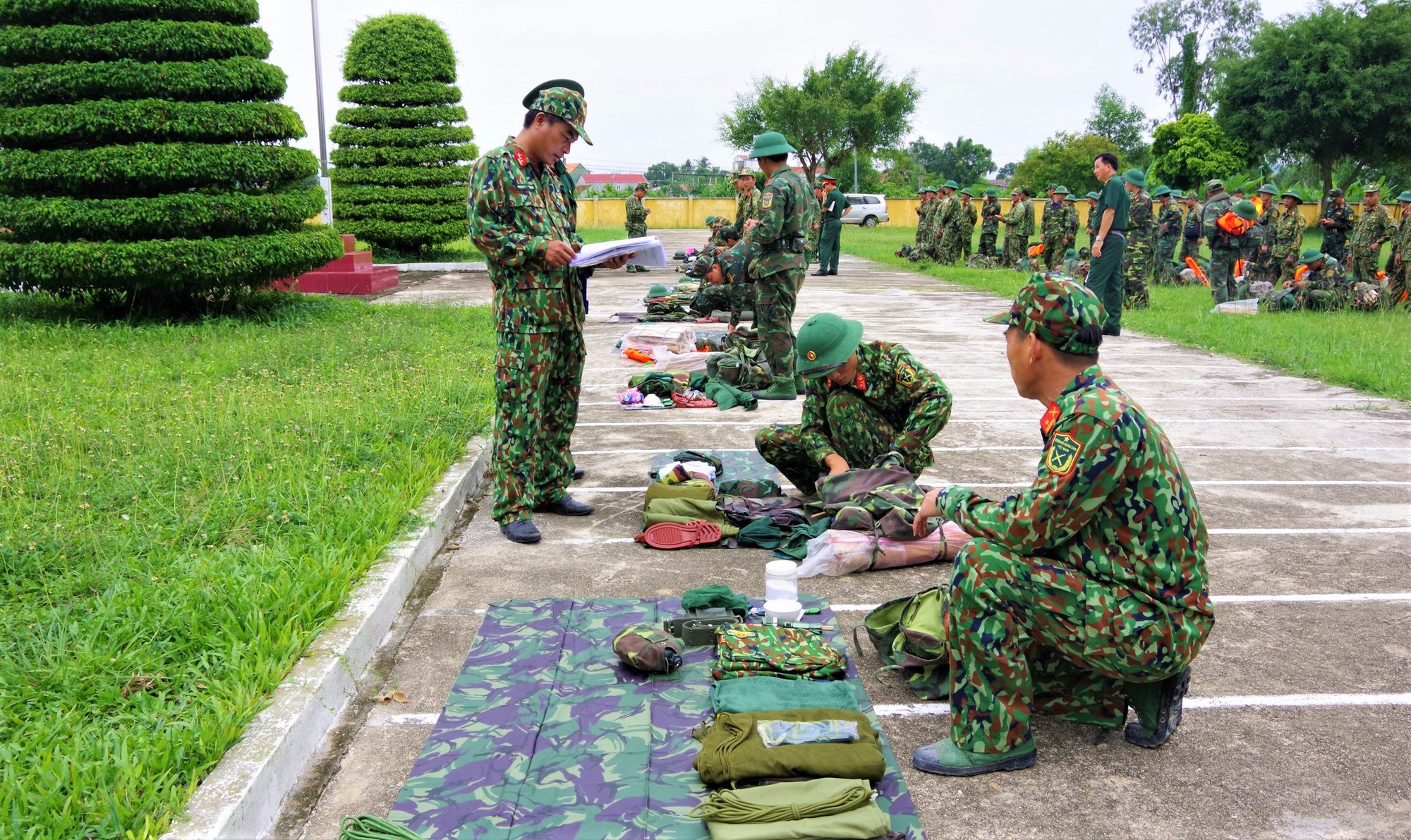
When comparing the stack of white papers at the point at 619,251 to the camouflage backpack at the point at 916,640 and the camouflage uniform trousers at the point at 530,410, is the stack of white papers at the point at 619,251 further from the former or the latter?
the camouflage backpack at the point at 916,640

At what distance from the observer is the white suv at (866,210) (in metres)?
52.4

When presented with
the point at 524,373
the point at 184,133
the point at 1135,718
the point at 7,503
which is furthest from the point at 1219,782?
the point at 184,133

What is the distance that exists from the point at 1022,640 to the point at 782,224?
6273 mm

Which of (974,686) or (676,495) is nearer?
(974,686)

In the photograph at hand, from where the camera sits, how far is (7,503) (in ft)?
16.5

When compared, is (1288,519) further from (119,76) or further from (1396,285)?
(1396,285)

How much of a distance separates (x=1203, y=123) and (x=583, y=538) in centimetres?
4751

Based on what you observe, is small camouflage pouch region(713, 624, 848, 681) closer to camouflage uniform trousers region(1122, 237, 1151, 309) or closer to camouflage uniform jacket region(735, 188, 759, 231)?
camouflage uniform jacket region(735, 188, 759, 231)

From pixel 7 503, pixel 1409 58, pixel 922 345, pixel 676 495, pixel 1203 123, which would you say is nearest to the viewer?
pixel 7 503

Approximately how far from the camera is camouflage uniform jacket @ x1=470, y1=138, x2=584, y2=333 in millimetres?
5227

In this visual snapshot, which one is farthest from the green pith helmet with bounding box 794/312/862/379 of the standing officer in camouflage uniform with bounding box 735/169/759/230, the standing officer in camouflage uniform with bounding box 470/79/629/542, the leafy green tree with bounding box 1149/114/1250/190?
the leafy green tree with bounding box 1149/114/1250/190

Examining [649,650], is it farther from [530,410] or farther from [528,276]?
[528,276]

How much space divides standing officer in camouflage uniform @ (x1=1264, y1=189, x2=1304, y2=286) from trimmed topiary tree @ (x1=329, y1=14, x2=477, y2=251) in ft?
52.1

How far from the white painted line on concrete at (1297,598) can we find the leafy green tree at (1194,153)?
144 feet
